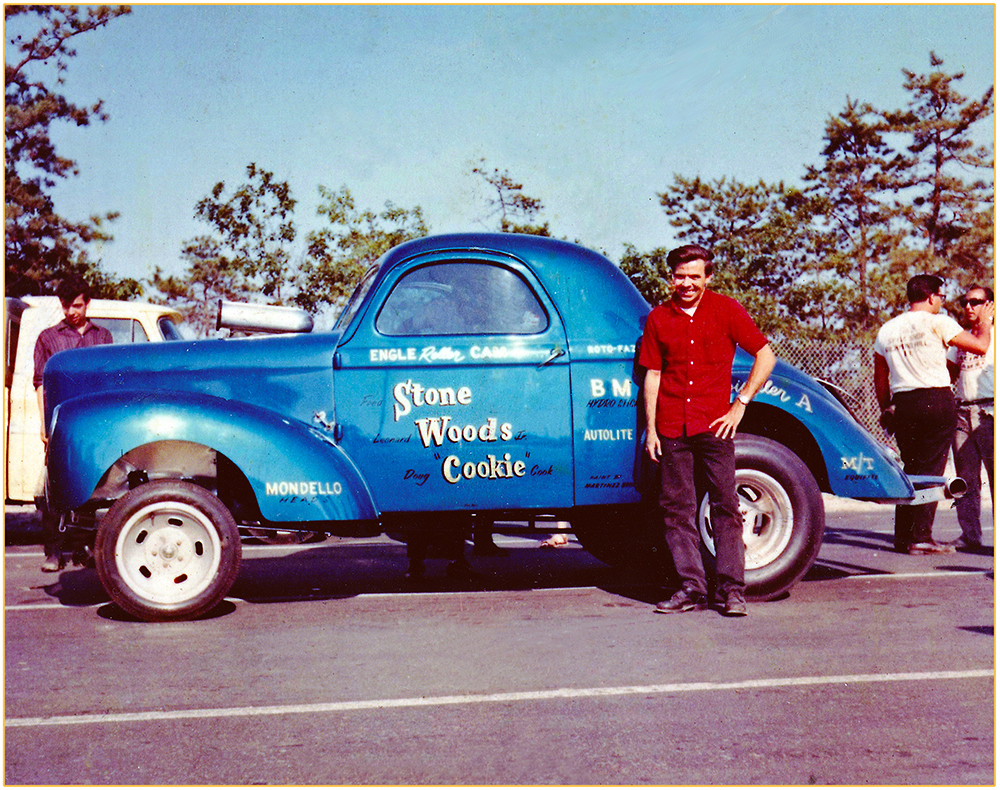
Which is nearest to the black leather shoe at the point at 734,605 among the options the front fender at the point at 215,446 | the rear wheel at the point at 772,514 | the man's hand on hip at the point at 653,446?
the rear wheel at the point at 772,514

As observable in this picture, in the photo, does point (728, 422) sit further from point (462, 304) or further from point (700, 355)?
point (462, 304)

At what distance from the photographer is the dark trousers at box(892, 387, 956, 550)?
819 centimetres

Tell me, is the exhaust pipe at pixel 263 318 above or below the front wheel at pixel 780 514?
above

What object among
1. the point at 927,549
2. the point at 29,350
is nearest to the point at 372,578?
the point at 927,549

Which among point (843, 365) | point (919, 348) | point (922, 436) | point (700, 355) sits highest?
point (843, 365)

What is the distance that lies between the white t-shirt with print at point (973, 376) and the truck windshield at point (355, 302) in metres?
4.42

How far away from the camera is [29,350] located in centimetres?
1027

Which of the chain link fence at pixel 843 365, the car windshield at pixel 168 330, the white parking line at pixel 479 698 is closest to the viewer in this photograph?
the white parking line at pixel 479 698

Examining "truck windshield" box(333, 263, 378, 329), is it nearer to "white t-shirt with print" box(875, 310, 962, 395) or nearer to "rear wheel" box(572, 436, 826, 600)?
"rear wheel" box(572, 436, 826, 600)

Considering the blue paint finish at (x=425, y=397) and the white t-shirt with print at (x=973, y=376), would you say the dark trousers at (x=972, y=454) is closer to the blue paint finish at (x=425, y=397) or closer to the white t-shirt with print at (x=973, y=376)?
the white t-shirt with print at (x=973, y=376)

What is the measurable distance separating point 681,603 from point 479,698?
76.7 inches

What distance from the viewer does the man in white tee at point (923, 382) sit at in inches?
320

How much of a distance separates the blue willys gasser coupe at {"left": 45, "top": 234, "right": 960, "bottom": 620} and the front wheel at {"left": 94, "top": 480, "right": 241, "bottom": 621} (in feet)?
0.03

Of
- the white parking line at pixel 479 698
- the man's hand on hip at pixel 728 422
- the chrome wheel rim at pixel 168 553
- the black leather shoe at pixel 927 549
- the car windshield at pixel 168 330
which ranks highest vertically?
the car windshield at pixel 168 330
